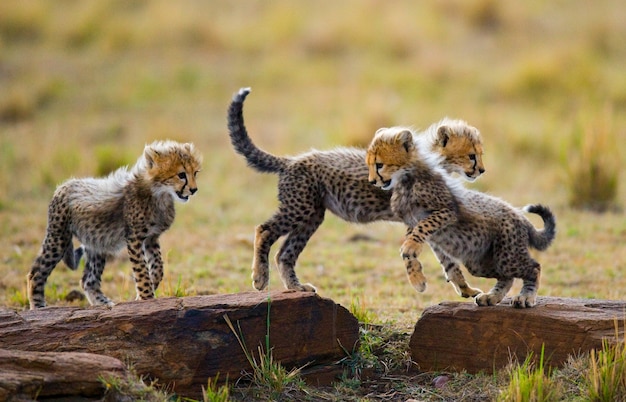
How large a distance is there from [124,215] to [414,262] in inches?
75.9

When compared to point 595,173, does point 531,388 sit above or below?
below

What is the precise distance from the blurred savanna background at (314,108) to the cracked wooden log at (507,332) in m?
0.68

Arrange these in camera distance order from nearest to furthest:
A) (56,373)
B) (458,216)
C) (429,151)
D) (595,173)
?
(56,373), (458,216), (429,151), (595,173)

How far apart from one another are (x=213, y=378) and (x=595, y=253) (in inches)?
188

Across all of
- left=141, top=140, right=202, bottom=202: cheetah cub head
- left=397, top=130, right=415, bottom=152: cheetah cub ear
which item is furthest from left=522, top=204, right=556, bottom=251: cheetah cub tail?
left=141, top=140, right=202, bottom=202: cheetah cub head

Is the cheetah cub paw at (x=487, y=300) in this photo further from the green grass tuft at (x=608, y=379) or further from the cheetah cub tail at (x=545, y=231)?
the green grass tuft at (x=608, y=379)

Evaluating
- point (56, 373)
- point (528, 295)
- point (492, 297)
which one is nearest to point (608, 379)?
point (528, 295)

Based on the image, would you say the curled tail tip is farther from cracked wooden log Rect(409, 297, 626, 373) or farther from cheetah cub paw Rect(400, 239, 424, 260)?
cracked wooden log Rect(409, 297, 626, 373)

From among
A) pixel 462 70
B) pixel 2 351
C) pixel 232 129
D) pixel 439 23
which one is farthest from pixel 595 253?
pixel 439 23

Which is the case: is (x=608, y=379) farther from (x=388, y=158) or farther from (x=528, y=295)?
(x=388, y=158)

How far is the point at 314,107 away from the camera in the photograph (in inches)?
598

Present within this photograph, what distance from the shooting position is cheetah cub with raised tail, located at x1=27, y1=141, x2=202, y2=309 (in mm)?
6180

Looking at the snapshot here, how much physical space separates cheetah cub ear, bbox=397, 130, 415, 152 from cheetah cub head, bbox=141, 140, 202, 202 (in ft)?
4.13

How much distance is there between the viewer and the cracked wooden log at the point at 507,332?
5.32m
